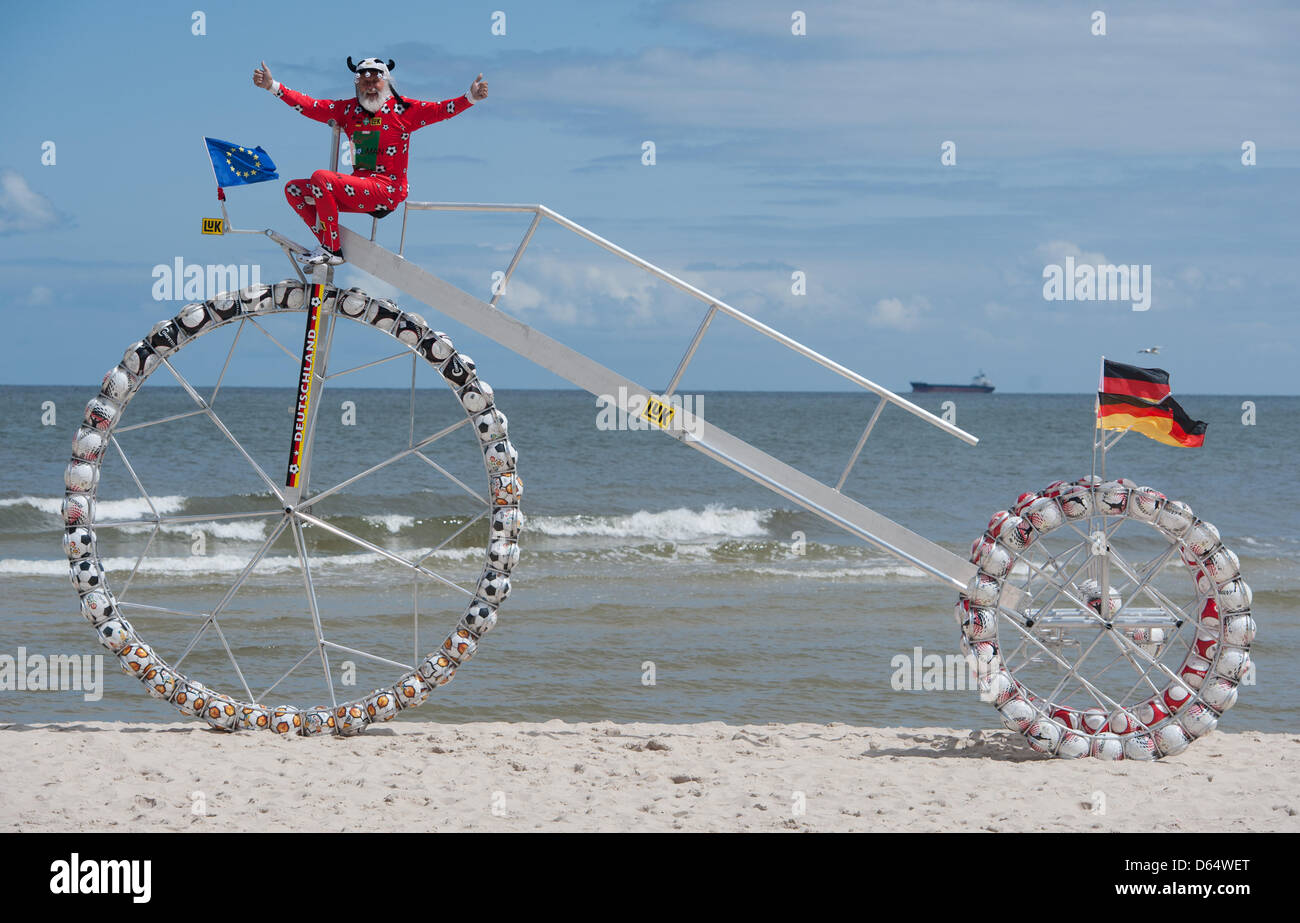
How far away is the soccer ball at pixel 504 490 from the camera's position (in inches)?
383

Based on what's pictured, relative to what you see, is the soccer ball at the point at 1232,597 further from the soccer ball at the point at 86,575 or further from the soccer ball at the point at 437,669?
the soccer ball at the point at 86,575

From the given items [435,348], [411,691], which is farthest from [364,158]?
[411,691]

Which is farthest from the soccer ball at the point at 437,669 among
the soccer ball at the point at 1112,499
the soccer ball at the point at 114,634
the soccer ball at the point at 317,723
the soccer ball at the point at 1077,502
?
the soccer ball at the point at 1112,499

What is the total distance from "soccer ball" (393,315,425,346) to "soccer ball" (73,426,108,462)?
8.01 ft

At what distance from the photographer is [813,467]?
48.9 m

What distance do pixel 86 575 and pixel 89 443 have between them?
1.01 m

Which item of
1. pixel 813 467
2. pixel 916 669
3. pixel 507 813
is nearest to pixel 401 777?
pixel 507 813

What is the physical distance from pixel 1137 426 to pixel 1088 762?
2.48 meters

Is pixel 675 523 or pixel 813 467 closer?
pixel 675 523

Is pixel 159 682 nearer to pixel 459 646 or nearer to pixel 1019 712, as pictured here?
pixel 459 646

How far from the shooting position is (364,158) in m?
9.49

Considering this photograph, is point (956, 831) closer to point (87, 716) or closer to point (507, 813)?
point (507, 813)

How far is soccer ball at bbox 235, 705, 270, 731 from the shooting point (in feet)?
31.8

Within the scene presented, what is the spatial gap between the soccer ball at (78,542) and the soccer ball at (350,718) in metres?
2.28
